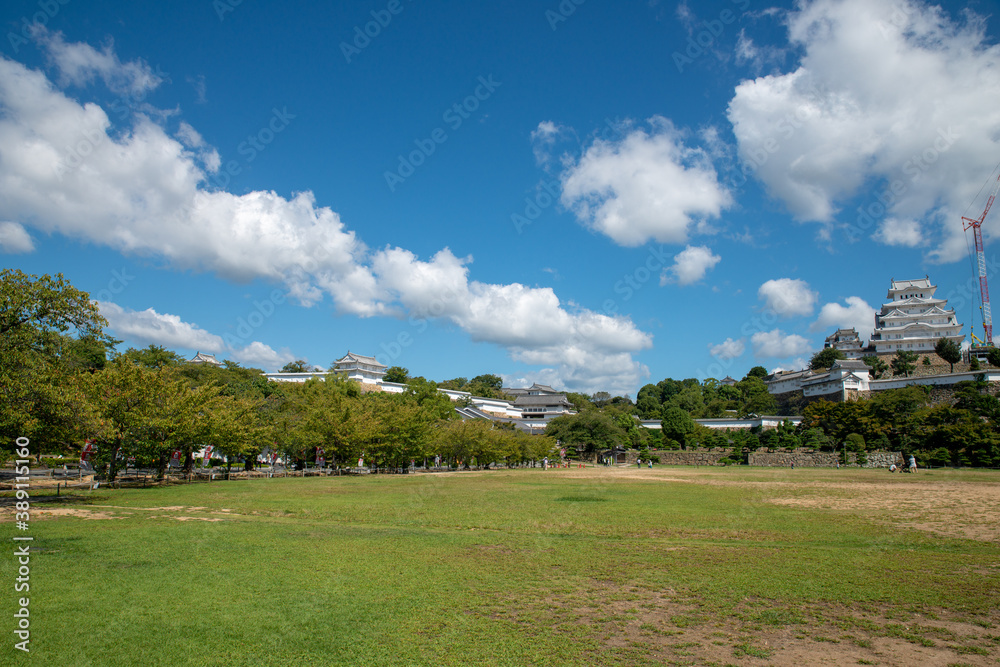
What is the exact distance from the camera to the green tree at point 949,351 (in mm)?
71688

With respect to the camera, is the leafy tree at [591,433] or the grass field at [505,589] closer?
the grass field at [505,589]

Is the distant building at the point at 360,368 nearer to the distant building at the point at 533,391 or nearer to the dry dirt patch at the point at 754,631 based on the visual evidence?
the distant building at the point at 533,391

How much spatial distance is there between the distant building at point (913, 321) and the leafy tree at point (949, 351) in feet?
19.4

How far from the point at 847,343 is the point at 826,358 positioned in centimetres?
1519

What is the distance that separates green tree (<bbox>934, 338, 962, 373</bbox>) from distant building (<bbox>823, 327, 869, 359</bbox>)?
1283cm

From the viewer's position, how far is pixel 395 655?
639 cm

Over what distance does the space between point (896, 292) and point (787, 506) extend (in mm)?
86788

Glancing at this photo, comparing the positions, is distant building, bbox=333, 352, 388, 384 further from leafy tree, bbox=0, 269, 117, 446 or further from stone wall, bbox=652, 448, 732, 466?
leafy tree, bbox=0, 269, 117, 446

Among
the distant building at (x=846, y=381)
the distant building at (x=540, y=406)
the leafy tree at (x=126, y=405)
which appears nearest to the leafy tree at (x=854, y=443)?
the distant building at (x=846, y=381)

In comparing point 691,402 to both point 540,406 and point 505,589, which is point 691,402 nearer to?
point 540,406

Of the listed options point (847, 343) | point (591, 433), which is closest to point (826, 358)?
point (847, 343)

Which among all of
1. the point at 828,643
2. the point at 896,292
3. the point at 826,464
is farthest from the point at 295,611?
the point at 896,292

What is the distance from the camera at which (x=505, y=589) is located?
9.23 meters

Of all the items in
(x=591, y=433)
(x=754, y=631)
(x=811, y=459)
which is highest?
(x=591, y=433)
